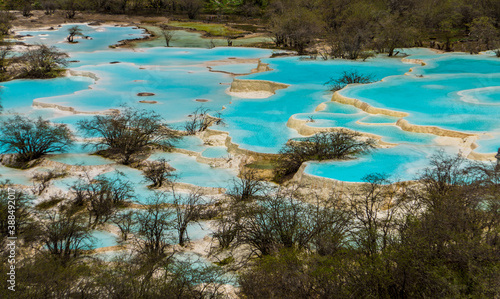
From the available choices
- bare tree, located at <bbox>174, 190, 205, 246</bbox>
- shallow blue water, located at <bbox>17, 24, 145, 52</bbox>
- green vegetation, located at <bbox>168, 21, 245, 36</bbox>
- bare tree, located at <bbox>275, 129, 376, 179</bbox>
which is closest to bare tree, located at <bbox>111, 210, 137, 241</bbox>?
bare tree, located at <bbox>174, 190, 205, 246</bbox>

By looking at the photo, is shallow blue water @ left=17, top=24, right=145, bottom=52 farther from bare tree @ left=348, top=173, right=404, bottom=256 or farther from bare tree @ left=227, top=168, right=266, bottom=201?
bare tree @ left=348, top=173, right=404, bottom=256

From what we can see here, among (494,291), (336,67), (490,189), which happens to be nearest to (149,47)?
(336,67)

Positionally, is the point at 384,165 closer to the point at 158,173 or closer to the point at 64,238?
the point at 158,173

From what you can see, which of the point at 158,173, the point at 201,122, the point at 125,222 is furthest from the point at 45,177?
the point at 201,122

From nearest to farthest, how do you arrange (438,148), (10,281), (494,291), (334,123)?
(494,291) < (10,281) < (438,148) < (334,123)

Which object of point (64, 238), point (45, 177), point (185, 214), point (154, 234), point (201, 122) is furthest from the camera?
point (201, 122)

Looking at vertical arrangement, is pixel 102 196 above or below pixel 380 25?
below

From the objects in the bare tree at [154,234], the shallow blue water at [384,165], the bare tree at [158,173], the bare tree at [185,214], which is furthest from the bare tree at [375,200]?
the bare tree at [158,173]

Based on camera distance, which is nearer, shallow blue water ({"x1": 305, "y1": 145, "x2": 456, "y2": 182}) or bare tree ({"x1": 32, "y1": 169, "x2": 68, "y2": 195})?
shallow blue water ({"x1": 305, "y1": 145, "x2": 456, "y2": 182})

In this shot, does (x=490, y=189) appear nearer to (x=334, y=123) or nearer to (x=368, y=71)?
(x=334, y=123)

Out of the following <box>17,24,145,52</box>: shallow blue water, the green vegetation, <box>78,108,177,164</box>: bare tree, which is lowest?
<box>78,108,177,164</box>: bare tree

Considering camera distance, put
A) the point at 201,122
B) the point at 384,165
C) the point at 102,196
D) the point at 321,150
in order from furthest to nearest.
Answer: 1. the point at 201,122
2. the point at 321,150
3. the point at 384,165
4. the point at 102,196
